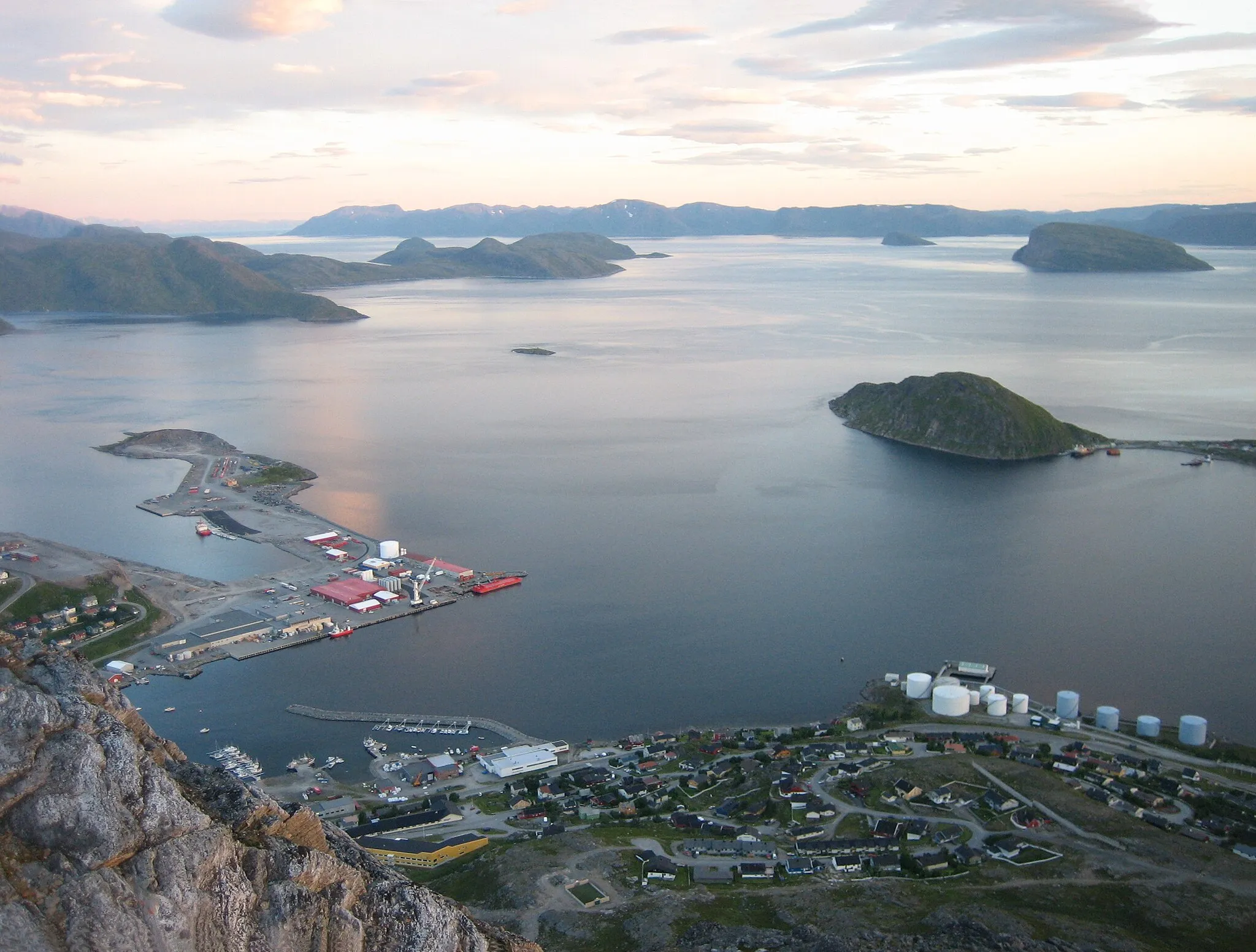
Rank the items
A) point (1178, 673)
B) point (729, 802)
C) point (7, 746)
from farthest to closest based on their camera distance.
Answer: point (1178, 673), point (729, 802), point (7, 746)

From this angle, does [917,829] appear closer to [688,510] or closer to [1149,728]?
[1149,728]

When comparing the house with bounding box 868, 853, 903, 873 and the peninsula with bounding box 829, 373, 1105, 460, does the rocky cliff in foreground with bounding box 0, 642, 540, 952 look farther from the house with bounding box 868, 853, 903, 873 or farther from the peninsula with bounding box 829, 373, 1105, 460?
the peninsula with bounding box 829, 373, 1105, 460

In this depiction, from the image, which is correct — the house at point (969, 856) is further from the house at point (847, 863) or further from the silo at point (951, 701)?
the silo at point (951, 701)

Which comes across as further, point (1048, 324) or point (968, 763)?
point (1048, 324)

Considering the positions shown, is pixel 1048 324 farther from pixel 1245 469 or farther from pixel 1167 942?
pixel 1167 942

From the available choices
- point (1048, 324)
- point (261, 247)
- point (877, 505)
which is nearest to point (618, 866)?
point (877, 505)

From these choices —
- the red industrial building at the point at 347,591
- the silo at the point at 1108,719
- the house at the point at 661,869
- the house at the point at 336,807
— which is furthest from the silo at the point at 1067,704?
the red industrial building at the point at 347,591
